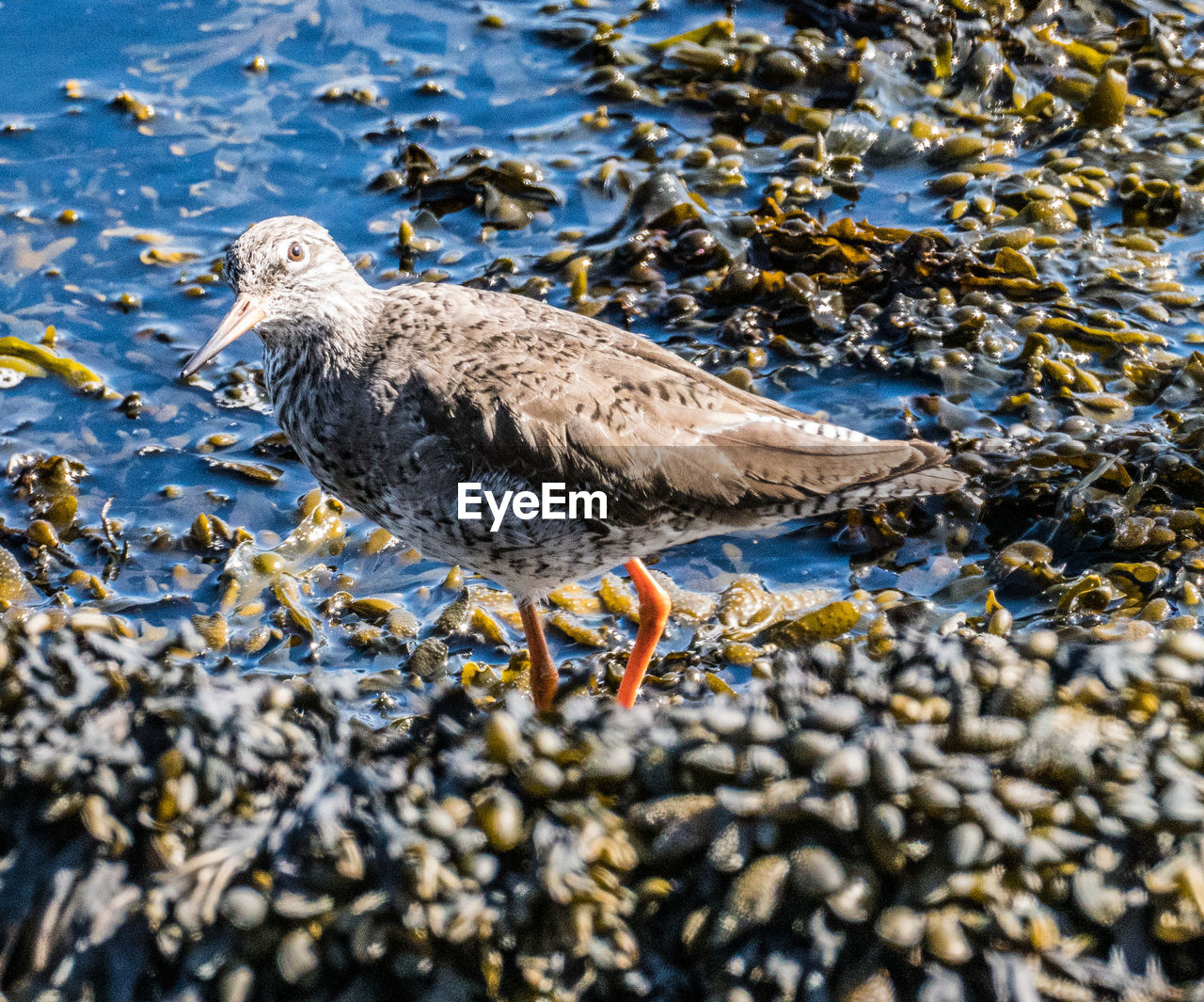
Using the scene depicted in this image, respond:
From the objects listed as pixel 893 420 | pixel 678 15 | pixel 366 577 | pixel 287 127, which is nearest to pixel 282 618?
pixel 366 577

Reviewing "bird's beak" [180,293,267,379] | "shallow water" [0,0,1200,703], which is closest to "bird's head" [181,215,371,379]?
"bird's beak" [180,293,267,379]

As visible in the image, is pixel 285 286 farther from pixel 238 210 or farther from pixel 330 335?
pixel 238 210

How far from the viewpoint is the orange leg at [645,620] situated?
418 centimetres

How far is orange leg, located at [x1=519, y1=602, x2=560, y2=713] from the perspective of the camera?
4141 millimetres

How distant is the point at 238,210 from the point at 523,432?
11.7 feet

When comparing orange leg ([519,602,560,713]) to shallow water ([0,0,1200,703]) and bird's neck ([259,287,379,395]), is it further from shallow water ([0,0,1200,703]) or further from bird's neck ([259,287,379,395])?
bird's neck ([259,287,379,395])

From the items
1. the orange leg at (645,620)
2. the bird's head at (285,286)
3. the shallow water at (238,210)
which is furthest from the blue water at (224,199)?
the bird's head at (285,286)

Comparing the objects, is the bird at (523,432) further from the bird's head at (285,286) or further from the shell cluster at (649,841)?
the shell cluster at (649,841)

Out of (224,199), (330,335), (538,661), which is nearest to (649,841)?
(538,661)

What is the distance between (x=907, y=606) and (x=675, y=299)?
198 cm

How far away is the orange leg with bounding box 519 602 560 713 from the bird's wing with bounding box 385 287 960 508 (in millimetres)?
620

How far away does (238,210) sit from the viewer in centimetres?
652

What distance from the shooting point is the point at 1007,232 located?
5.69 metres

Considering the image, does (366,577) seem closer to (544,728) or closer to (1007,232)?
(544,728)
